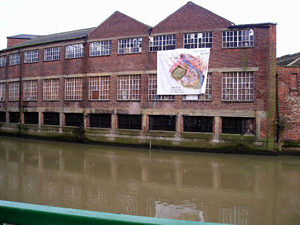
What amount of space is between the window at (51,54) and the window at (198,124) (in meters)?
13.6

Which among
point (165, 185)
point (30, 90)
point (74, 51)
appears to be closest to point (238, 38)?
point (165, 185)

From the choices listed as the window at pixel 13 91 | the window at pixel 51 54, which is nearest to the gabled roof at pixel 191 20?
the window at pixel 51 54

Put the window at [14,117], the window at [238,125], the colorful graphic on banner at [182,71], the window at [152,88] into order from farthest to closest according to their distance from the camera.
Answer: the window at [14,117]
the window at [152,88]
the colorful graphic on banner at [182,71]
the window at [238,125]

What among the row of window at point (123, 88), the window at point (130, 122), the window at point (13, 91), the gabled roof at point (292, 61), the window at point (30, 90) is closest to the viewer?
the row of window at point (123, 88)

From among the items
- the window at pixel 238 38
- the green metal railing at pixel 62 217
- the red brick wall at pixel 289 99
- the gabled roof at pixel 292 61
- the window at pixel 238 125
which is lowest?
the window at pixel 238 125

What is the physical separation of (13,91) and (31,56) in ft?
14.9

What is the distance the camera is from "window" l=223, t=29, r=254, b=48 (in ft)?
53.9

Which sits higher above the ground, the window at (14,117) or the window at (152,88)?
the window at (152,88)

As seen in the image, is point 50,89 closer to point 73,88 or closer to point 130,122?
point 73,88

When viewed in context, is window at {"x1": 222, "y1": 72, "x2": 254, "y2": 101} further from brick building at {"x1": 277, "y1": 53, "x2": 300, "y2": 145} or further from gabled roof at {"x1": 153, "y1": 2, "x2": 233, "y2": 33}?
gabled roof at {"x1": 153, "y1": 2, "x2": 233, "y2": 33}

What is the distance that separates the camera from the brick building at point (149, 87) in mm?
16188

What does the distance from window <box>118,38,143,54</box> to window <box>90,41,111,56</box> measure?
3.56 feet

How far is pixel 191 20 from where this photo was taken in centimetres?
1761

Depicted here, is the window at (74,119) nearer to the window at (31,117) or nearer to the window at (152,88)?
the window at (31,117)
